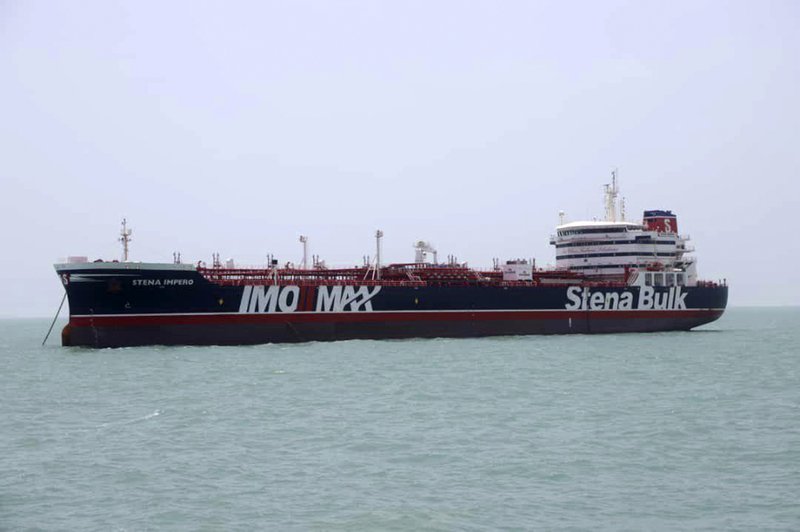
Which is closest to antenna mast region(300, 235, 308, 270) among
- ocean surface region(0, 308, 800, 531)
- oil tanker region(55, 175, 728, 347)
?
oil tanker region(55, 175, 728, 347)

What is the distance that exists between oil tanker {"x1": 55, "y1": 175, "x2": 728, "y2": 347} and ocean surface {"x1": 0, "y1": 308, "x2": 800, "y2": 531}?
7.68m

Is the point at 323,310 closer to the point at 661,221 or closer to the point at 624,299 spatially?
the point at 624,299

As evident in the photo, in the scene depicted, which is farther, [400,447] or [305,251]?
[305,251]

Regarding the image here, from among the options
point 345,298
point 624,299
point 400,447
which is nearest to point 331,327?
point 345,298

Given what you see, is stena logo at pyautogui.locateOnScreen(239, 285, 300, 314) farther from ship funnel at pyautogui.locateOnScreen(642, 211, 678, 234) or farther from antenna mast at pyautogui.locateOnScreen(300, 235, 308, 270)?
ship funnel at pyautogui.locateOnScreen(642, 211, 678, 234)

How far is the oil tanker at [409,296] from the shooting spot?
1747 inches

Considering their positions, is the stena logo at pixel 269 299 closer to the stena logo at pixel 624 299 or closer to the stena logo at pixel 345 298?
the stena logo at pixel 345 298

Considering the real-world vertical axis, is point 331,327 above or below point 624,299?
below

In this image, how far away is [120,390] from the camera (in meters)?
30.7

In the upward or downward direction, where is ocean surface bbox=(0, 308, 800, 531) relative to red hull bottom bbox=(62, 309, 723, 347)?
downward

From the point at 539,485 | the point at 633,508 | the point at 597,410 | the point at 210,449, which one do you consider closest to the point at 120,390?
the point at 210,449

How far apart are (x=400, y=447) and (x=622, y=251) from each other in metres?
44.5

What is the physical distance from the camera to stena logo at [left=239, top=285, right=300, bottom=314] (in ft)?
153

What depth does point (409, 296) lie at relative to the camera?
50.7 metres
